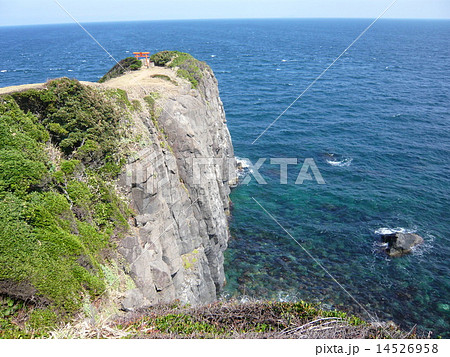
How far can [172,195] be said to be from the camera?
96.3ft

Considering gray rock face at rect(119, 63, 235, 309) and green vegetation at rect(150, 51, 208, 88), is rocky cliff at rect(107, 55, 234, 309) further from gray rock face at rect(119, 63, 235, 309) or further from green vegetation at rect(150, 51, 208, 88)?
green vegetation at rect(150, 51, 208, 88)

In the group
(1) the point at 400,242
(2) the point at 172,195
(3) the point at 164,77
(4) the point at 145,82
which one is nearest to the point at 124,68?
(3) the point at 164,77

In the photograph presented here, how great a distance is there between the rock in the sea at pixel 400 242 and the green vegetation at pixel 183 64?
31.2m

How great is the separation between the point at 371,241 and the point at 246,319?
30.1 m

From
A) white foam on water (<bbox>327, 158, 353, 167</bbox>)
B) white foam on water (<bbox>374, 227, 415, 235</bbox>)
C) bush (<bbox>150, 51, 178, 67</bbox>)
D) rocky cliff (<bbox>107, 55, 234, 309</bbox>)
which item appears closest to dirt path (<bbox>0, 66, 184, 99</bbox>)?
rocky cliff (<bbox>107, 55, 234, 309</bbox>)

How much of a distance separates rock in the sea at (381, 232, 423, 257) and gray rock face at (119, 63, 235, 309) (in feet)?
65.0

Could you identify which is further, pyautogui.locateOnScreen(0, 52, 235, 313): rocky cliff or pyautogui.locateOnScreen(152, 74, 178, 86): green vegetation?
pyautogui.locateOnScreen(152, 74, 178, 86): green vegetation

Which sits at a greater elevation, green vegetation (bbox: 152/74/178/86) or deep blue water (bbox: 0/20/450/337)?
green vegetation (bbox: 152/74/178/86)

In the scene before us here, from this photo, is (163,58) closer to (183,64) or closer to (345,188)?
(183,64)

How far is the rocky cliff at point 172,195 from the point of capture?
2442 cm

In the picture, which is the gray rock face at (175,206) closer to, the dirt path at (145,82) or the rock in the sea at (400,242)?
the dirt path at (145,82)

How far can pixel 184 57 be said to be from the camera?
4700 centimetres

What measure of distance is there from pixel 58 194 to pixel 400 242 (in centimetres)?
3719

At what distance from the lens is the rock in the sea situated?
38312 mm
